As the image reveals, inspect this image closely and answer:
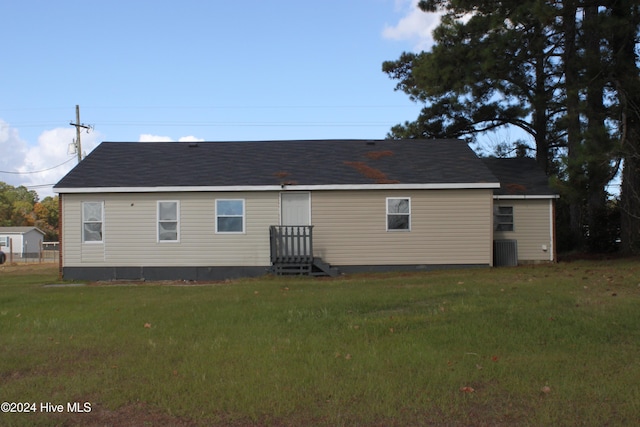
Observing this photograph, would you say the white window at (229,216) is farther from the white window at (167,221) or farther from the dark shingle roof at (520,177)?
the dark shingle roof at (520,177)

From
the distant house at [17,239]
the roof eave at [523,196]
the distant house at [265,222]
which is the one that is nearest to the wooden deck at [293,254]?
the distant house at [265,222]

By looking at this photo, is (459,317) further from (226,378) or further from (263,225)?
(263,225)

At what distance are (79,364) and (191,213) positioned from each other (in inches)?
474

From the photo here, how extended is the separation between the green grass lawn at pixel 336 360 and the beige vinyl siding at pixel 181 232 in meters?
7.56

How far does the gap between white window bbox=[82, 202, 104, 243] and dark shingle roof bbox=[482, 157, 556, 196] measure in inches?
515

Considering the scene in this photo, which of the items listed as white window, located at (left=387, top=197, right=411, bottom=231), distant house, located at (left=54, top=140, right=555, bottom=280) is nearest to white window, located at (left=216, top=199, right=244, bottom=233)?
distant house, located at (left=54, top=140, right=555, bottom=280)

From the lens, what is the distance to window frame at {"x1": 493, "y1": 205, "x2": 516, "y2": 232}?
19.7 m

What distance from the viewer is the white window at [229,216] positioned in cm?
1814

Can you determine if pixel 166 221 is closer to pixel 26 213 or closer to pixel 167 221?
pixel 167 221

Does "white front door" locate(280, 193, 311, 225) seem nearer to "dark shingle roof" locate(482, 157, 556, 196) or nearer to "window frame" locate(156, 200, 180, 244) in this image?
"window frame" locate(156, 200, 180, 244)

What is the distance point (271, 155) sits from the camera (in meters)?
20.5

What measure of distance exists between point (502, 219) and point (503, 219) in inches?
1.4

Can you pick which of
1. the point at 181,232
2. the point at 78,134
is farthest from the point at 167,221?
the point at 78,134

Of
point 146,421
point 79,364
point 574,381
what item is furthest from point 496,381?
point 79,364
